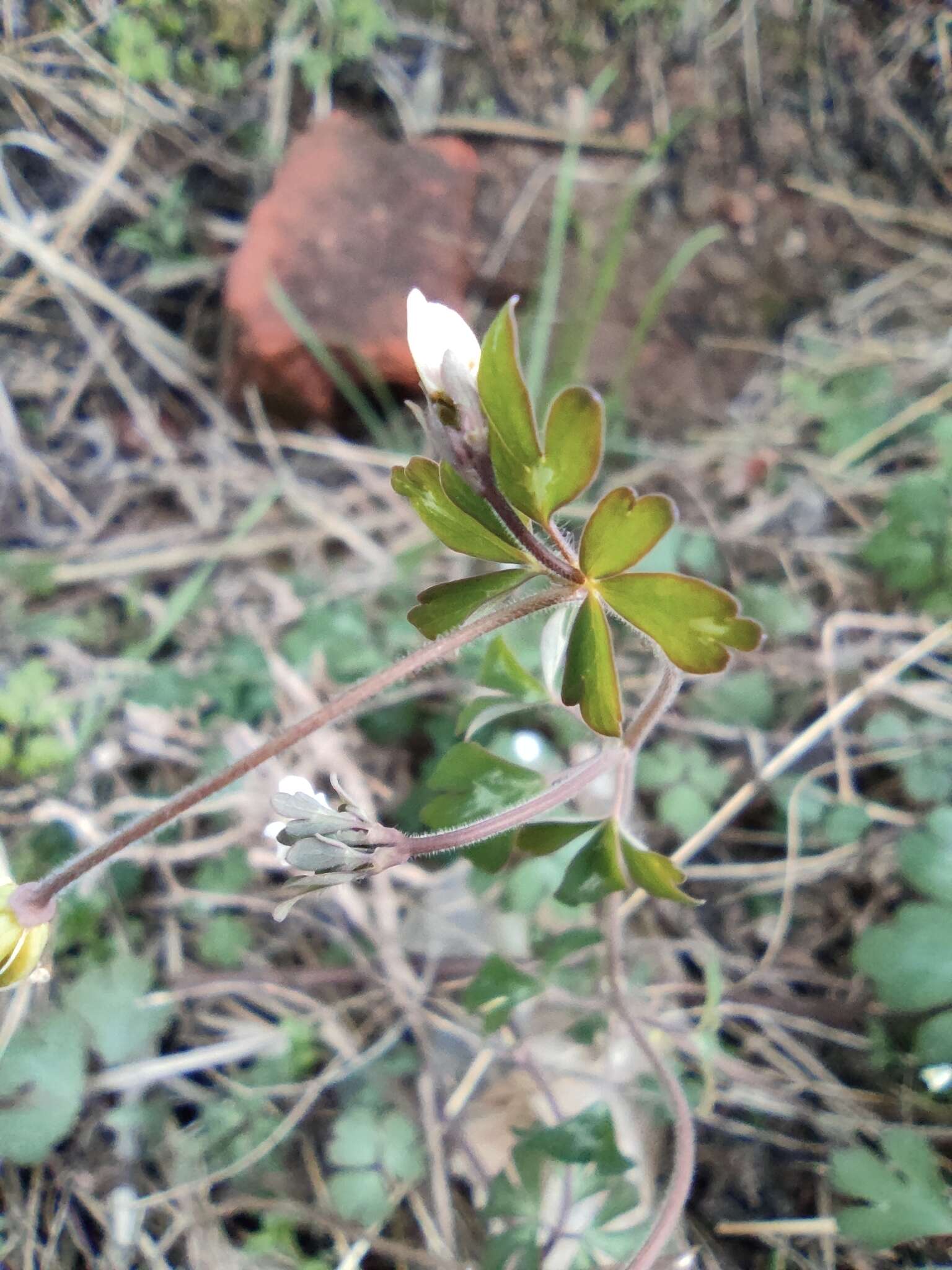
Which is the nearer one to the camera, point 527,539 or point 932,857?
point 527,539

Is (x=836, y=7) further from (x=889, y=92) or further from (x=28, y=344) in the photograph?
(x=28, y=344)

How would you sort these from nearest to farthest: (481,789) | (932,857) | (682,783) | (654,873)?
(654,873), (481,789), (932,857), (682,783)

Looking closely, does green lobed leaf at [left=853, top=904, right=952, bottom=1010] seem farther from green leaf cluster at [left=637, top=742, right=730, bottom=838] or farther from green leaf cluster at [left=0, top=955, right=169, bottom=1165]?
green leaf cluster at [left=0, top=955, right=169, bottom=1165]

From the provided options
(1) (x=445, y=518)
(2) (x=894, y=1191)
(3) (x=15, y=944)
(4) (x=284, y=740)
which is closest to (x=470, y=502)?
(1) (x=445, y=518)

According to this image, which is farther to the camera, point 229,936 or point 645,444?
point 645,444

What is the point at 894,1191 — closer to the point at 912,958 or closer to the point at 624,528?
the point at 912,958

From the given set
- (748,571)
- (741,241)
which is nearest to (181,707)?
(748,571)
